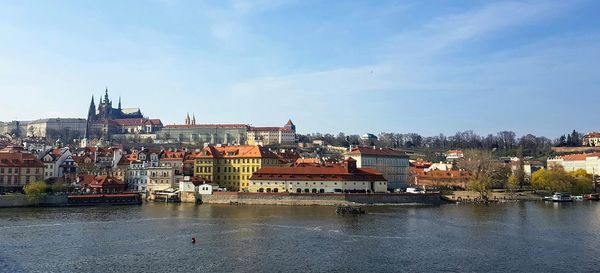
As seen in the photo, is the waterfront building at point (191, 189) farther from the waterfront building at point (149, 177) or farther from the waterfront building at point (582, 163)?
the waterfront building at point (582, 163)

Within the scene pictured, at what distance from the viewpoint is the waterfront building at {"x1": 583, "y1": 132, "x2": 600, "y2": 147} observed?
595ft

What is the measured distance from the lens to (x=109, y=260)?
34094 millimetres

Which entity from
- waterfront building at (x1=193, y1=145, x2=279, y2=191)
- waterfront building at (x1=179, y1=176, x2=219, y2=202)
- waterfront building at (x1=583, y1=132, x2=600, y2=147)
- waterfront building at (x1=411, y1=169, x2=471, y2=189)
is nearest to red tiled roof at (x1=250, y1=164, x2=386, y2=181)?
waterfront building at (x1=179, y1=176, x2=219, y2=202)

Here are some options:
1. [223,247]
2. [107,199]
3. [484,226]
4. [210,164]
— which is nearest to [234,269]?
[223,247]

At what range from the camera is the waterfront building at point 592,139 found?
7136 inches

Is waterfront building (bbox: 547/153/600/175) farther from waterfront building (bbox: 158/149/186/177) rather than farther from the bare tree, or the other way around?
waterfront building (bbox: 158/149/186/177)

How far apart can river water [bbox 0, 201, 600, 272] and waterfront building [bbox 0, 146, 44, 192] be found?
1714 cm

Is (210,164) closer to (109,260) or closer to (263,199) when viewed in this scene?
(263,199)

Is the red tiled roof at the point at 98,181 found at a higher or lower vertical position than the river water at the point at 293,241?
higher

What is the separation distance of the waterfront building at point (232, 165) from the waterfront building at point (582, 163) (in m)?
71.9

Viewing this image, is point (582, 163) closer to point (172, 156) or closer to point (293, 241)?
point (172, 156)

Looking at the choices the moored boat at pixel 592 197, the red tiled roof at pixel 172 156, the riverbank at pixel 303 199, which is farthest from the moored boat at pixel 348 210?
the moored boat at pixel 592 197

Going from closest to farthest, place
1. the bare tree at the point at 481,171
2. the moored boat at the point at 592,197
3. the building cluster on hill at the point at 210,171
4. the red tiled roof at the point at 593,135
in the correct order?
the building cluster on hill at the point at 210,171, the bare tree at the point at 481,171, the moored boat at the point at 592,197, the red tiled roof at the point at 593,135

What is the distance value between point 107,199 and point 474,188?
5496 cm
